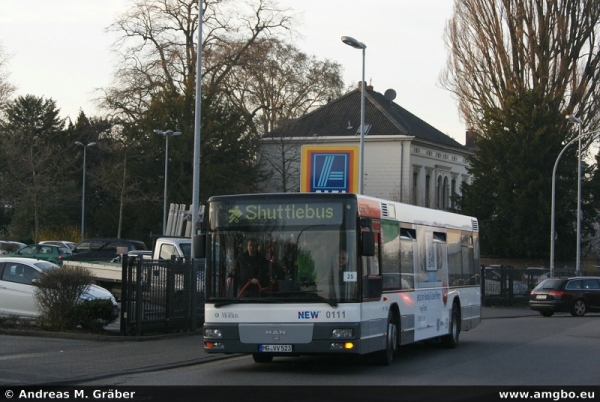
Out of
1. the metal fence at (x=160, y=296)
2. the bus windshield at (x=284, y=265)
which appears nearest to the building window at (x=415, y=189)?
the metal fence at (x=160, y=296)

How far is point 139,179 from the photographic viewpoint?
6538 centimetres

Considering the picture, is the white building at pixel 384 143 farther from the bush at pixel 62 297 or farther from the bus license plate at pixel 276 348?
the bus license plate at pixel 276 348

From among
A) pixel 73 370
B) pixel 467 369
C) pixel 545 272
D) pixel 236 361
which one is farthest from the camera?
pixel 545 272

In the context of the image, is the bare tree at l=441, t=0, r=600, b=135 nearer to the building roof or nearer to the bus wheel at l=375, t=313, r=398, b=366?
the building roof

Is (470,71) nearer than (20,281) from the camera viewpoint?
No

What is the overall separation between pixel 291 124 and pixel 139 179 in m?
11.0

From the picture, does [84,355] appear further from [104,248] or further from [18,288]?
[104,248]

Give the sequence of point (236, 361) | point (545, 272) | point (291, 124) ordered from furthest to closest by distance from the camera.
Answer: point (291, 124), point (545, 272), point (236, 361)

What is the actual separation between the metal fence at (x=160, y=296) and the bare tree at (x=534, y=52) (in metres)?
38.6

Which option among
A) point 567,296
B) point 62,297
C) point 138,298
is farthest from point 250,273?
point 567,296

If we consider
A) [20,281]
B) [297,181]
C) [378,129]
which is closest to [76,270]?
[20,281]

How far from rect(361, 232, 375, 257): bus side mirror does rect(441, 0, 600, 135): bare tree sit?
4385cm

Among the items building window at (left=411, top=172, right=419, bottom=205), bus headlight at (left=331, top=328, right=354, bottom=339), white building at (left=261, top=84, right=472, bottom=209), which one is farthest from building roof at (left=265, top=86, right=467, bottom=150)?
bus headlight at (left=331, top=328, right=354, bottom=339)

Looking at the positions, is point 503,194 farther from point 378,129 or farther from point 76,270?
point 76,270
